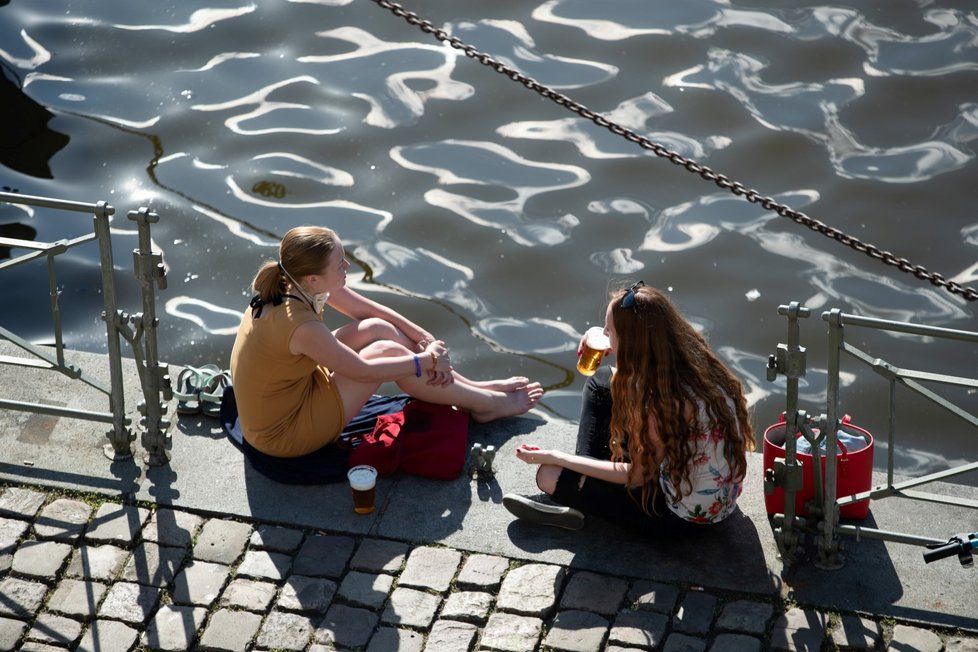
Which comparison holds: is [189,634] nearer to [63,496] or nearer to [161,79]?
[63,496]

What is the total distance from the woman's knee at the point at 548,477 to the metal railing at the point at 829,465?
0.90m

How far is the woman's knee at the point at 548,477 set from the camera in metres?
5.64

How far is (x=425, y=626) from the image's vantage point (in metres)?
5.11

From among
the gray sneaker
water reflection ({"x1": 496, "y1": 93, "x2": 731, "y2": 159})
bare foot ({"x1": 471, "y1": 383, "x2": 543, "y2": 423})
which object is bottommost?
water reflection ({"x1": 496, "y1": 93, "x2": 731, "y2": 159})

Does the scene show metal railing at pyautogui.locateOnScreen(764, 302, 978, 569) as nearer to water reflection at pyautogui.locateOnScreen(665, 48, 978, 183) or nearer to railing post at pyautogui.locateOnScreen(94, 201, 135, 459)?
railing post at pyautogui.locateOnScreen(94, 201, 135, 459)

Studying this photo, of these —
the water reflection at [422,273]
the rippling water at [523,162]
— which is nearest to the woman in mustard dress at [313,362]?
the rippling water at [523,162]

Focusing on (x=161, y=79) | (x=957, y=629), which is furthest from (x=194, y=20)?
(x=957, y=629)

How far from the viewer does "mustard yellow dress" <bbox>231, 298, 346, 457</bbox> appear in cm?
571

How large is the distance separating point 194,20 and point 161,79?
946 millimetres

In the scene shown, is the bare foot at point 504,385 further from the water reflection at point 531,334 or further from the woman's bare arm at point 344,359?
the water reflection at point 531,334

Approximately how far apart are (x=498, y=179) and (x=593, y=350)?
13.9 ft

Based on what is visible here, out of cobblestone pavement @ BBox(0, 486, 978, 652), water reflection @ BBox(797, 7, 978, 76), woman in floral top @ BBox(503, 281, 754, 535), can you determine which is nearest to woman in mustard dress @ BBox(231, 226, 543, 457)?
cobblestone pavement @ BBox(0, 486, 978, 652)

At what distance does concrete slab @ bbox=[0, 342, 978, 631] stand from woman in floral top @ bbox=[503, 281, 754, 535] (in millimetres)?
154

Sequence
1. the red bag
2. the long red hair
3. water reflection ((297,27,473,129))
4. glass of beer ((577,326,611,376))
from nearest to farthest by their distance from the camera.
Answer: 1. the long red hair
2. glass of beer ((577,326,611,376))
3. the red bag
4. water reflection ((297,27,473,129))
